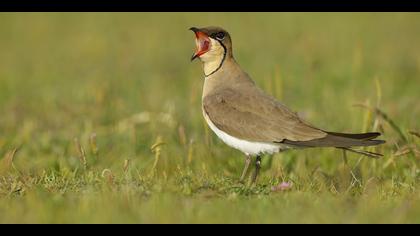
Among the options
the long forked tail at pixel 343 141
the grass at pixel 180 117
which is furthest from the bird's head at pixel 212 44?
the long forked tail at pixel 343 141

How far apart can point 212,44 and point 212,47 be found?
25 millimetres

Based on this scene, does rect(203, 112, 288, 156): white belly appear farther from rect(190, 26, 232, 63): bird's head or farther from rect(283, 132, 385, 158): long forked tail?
rect(190, 26, 232, 63): bird's head

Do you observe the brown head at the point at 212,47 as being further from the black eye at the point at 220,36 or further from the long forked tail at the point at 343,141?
the long forked tail at the point at 343,141

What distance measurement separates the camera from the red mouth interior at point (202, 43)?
6.79 meters

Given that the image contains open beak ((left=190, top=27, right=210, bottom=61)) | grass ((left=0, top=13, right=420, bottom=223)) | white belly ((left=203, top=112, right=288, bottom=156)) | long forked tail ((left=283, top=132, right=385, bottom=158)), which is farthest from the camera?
open beak ((left=190, top=27, right=210, bottom=61))

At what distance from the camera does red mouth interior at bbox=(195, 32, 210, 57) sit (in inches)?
267

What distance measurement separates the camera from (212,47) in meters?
6.84

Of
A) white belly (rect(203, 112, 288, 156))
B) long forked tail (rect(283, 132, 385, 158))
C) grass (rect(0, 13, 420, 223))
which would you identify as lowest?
grass (rect(0, 13, 420, 223))

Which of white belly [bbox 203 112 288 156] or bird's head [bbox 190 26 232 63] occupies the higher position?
bird's head [bbox 190 26 232 63]

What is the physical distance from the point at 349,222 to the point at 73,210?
1610 mm

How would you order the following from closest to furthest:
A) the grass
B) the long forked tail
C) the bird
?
the grass → the long forked tail → the bird

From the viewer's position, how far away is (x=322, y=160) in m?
7.50

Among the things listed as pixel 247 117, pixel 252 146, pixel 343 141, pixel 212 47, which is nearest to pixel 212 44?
pixel 212 47

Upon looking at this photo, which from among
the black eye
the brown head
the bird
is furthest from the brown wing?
the black eye
